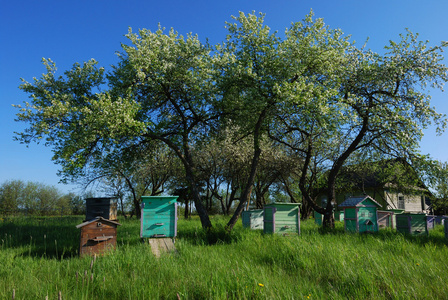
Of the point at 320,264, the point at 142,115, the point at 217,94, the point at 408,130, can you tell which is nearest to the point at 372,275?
the point at 320,264

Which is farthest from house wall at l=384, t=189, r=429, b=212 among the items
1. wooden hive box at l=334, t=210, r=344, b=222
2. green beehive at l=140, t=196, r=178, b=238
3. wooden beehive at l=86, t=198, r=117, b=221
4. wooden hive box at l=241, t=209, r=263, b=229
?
green beehive at l=140, t=196, r=178, b=238

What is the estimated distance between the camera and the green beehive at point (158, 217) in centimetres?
983

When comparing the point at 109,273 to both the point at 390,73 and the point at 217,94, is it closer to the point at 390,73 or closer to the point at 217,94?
the point at 217,94

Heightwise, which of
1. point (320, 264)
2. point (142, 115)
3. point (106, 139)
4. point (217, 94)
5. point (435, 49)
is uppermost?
point (435, 49)

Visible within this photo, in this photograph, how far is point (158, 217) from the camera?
9984mm

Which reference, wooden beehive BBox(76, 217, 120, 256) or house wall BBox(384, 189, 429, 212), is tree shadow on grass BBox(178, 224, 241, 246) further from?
house wall BBox(384, 189, 429, 212)

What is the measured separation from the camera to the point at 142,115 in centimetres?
1348

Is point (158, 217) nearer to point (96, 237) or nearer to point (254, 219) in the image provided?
point (96, 237)

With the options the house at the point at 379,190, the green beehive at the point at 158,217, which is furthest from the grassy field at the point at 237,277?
the house at the point at 379,190

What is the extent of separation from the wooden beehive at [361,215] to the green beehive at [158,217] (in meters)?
8.52

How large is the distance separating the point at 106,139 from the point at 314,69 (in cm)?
939

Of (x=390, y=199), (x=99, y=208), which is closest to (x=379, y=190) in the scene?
(x=390, y=199)

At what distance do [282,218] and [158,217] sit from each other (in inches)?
214

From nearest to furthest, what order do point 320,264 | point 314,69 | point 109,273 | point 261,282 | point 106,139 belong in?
1. point 261,282
2. point 109,273
3. point 320,264
4. point 106,139
5. point 314,69
